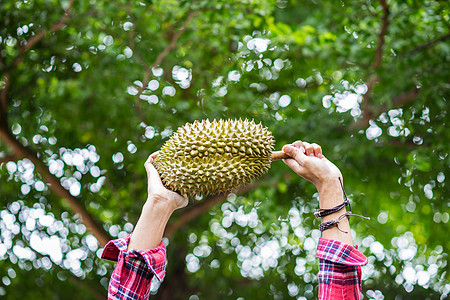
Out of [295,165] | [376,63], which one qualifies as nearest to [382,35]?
[376,63]

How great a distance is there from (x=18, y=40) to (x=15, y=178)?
1787mm

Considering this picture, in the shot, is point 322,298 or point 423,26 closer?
point 322,298

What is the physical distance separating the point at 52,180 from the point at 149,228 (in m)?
3.51

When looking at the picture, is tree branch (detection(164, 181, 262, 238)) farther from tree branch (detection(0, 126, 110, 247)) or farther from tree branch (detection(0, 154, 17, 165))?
tree branch (detection(0, 154, 17, 165))

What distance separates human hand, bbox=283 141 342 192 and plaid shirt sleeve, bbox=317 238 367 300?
0.26m

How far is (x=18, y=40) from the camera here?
4438mm

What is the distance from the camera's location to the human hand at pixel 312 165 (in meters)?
1.76

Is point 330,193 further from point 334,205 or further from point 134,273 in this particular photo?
point 134,273

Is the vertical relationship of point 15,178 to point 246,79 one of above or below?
below

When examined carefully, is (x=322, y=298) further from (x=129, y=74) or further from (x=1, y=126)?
(x=1, y=126)

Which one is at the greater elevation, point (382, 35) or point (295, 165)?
point (295, 165)

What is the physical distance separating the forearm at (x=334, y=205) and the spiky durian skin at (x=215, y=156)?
0.32 m

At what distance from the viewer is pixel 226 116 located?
420cm

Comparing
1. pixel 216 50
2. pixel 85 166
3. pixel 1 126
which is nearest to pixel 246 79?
pixel 216 50
